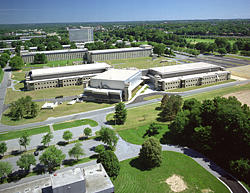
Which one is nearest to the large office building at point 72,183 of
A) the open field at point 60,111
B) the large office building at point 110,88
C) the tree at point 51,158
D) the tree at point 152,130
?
the tree at point 51,158

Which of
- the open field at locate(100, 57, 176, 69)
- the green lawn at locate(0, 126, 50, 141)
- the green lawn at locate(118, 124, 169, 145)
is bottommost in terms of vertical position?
the green lawn at locate(0, 126, 50, 141)

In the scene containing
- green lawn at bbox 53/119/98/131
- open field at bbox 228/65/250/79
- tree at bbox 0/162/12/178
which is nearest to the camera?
tree at bbox 0/162/12/178

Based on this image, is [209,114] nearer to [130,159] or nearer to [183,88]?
[130,159]

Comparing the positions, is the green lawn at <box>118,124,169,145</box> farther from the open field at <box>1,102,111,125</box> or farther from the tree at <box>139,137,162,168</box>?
the open field at <box>1,102,111,125</box>

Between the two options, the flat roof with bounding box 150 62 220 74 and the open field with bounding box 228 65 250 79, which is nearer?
the flat roof with bounding box 150 62 220 74

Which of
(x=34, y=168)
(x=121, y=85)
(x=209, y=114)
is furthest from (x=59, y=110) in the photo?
(x=209, y=114)

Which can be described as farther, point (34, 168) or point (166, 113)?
point (166, 113)

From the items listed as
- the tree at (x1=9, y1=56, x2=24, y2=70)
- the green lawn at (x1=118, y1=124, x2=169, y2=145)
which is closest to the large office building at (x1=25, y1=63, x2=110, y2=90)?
the tree at (x1=9, y1=56, x2=24, y2=70)
